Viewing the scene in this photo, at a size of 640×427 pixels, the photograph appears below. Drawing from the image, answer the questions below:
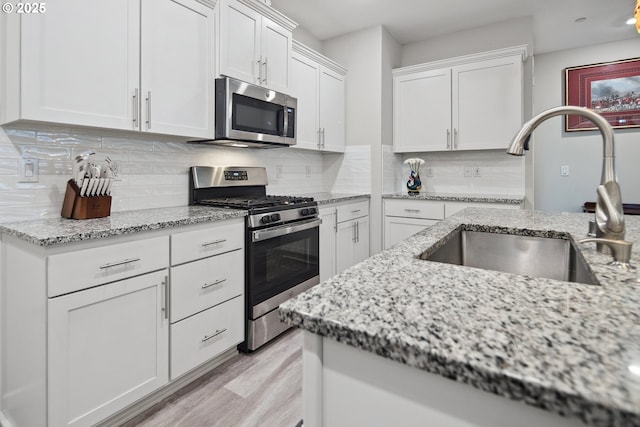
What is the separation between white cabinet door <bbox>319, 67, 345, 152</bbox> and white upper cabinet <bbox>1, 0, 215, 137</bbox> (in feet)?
4.77

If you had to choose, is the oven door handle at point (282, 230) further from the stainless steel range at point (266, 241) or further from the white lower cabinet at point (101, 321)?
the white lower cabinet at point (101, 321)

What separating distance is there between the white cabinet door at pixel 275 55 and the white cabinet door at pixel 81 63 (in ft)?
3.17

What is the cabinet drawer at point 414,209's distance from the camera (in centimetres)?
336

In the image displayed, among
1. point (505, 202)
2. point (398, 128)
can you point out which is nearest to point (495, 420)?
point (505, 202)

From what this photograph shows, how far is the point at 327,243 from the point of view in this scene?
307 centimetres

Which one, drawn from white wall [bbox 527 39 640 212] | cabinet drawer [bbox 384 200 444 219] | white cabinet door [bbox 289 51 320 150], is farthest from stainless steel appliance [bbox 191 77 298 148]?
white wall [bbox 527 39 640 212]

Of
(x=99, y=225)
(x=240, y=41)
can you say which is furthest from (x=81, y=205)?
(x=240, y=41)

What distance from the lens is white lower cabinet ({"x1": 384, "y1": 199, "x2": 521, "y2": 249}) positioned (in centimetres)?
332

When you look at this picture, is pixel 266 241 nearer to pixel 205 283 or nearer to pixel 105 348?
pixel 205 283

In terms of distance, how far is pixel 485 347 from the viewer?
43cm

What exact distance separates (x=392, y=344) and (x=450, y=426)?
120 millimetres

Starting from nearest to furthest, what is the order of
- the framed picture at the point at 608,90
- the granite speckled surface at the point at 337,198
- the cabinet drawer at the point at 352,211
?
the granite speckled surface at the point at 337,198, the cabinet drawer at the point at 352,211, the framed picture at the point at 608,90

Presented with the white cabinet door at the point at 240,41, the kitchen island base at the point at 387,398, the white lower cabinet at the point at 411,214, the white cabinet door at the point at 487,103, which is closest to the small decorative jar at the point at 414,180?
the white lower cabinet at the point at 411,214

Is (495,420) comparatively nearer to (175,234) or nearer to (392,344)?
(392,344)
